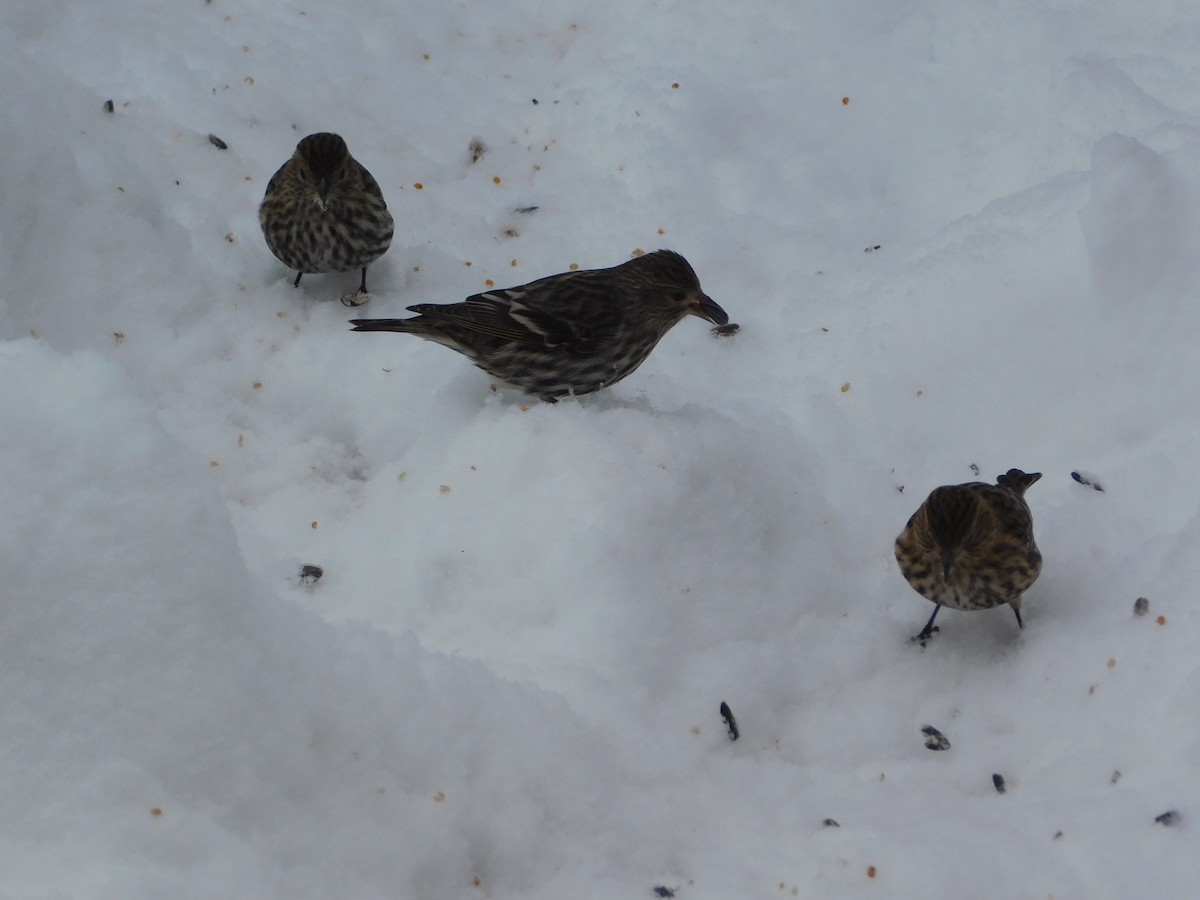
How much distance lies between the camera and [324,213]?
6020 mm

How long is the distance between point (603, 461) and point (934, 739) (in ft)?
4.75

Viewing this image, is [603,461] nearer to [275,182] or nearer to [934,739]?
[934,739]

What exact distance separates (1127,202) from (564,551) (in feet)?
9.55

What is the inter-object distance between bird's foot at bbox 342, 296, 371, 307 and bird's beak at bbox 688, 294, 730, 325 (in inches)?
63.6

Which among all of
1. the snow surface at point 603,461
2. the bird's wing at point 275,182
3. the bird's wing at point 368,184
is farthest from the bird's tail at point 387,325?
the bird's wing at point 275,182

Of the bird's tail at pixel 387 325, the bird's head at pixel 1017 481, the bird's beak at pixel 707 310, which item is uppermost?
the bird's head at pixel 1017 481

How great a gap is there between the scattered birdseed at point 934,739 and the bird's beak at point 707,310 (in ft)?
6.96

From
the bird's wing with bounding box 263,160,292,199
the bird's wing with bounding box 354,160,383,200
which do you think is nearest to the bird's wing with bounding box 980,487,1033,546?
the bird's wing with bounding box 354,160,383,200

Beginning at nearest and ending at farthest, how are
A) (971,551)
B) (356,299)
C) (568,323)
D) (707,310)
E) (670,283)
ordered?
(971,551)
(568,323)
(670,283)
(707,310)
(356,299)

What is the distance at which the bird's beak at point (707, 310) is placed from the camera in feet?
18.4

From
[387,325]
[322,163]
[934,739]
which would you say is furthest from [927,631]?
[322,163]

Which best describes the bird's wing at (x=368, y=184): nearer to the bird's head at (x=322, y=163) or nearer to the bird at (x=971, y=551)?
the bird's head at (x=322, y=163)

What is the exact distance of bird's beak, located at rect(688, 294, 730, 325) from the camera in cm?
562

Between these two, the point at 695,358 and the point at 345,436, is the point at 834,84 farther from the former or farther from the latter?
the point at 345,436
